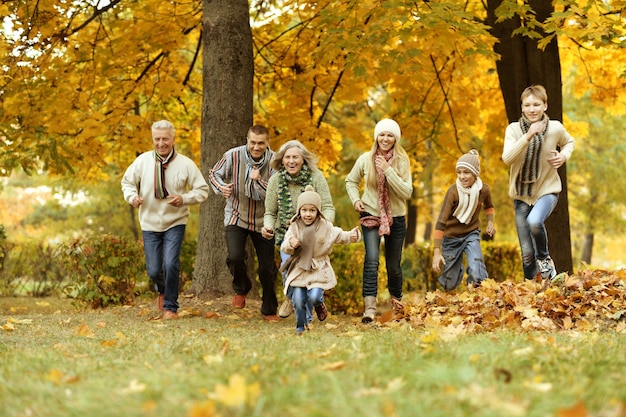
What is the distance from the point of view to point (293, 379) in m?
3.51

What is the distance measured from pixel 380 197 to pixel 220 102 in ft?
9.12

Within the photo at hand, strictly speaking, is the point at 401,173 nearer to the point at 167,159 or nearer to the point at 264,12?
the point at 167,159

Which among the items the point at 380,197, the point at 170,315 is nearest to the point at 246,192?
the point at 380,197

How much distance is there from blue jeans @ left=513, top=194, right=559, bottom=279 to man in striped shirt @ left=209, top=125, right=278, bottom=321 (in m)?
2.74

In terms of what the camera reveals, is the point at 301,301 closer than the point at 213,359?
No

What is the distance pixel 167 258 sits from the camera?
327 inches

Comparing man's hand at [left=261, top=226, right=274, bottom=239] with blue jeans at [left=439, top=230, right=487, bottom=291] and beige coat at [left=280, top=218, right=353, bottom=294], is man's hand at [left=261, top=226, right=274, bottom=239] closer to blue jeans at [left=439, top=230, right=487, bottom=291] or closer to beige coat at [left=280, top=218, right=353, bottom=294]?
beige coat at [left=280, top=218, right=353, bottom=294]

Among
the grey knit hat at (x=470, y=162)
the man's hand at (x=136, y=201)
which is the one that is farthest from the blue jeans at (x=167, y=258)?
the grey knit hat at (x=470, y=162)

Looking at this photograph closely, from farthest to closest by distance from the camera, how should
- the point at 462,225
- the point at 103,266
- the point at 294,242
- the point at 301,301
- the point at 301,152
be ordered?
the point at 103,266, the point at 462,225, the point at 301,152, the point at 301,301, the point at 294,242

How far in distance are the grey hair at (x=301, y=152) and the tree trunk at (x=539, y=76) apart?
468cm

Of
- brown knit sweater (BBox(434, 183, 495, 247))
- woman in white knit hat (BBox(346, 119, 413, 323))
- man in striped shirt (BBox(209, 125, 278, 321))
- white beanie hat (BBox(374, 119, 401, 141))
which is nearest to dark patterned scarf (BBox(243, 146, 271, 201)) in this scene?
man in striped shirt (BBox(209, 125, 278, 321))

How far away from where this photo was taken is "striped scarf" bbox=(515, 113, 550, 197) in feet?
26.2

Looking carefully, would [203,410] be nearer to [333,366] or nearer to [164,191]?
[333,366]

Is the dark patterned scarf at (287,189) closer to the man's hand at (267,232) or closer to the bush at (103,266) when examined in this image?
the man's hand at (267,232)
